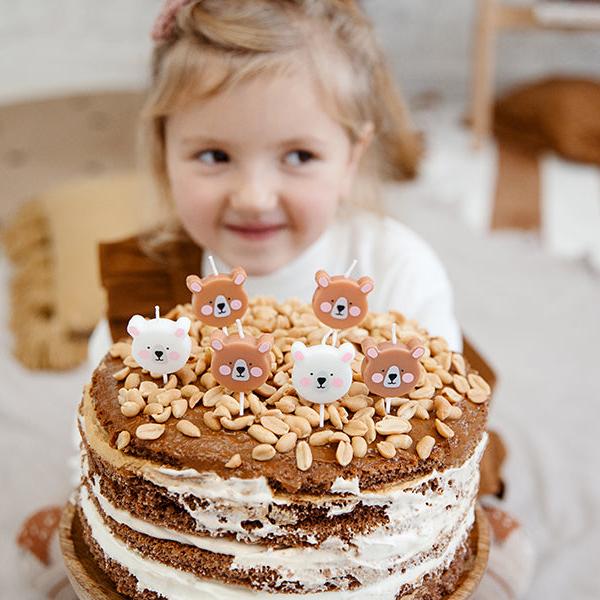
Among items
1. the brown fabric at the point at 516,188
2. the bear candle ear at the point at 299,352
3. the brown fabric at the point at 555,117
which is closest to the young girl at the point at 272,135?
the bear candle ear at the point at 299,352

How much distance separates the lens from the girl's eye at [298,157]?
1391 millimetres

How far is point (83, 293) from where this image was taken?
2.14m

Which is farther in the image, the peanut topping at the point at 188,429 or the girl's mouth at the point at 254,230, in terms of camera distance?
the girl's mouth at the point at 254,230

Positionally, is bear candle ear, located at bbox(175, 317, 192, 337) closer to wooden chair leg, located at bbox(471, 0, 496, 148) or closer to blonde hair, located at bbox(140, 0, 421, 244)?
blonde hair, located at bbox(140, 0, 421, 244)

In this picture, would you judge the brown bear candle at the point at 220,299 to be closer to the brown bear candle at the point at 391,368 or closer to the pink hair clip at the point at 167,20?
the brown bear candle at the point at 391,368

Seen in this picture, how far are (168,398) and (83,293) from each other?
1264 millimetres

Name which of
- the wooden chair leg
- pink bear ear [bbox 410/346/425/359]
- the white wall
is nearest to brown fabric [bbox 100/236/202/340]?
pink bear ear [bbox 410/346/425/359]

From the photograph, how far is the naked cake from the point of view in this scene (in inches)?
34.3

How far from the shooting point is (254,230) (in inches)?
56.2

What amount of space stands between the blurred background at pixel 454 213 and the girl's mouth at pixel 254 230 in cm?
50

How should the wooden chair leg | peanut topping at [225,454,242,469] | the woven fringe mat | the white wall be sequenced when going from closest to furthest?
peanut topping at [225,454,242,469] < the woven fringe mat < the wooden chair leg < the white wall

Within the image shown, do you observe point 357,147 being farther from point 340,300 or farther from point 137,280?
point 340,300

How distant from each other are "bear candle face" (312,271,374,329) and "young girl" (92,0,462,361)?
398mm

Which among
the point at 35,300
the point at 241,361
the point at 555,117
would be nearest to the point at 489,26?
the point at 555,117
